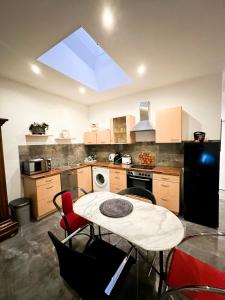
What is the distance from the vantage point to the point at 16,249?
2.02 metres

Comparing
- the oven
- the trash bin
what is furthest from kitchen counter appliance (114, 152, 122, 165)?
the trash bin

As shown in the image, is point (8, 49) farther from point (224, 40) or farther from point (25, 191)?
point (224, 40)

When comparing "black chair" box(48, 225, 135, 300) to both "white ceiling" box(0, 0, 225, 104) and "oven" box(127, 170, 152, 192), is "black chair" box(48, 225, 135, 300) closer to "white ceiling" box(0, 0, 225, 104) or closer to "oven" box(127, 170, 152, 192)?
"oven" box(127, 170, 152, 192)

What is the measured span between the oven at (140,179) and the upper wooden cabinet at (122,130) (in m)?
0.86

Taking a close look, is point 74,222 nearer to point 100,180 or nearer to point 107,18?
point 100,180

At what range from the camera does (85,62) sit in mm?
2994

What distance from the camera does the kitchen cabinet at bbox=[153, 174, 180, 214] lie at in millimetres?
2648

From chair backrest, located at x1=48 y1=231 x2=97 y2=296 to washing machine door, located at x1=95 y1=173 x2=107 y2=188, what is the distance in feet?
8.81

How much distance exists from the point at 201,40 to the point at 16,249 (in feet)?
12.7

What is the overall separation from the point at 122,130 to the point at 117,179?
4.39 ft

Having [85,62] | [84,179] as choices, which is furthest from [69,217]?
[85,62]

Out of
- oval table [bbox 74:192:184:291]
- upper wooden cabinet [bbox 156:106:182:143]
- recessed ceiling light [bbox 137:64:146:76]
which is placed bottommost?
oval table [bbox 74:192:184:291]

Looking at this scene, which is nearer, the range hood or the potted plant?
the potted plant

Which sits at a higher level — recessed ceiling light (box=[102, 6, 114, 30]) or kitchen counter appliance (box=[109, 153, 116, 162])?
recessed ceiling light (box=[102, 6, 114, 30])
